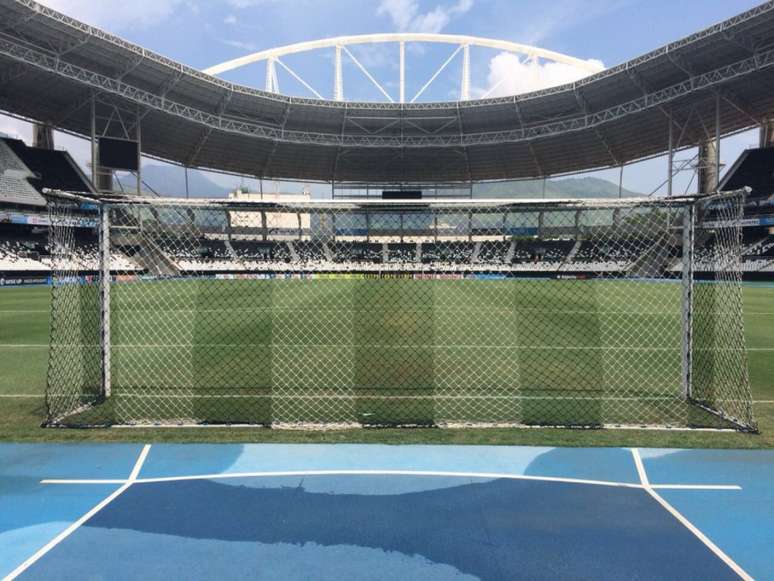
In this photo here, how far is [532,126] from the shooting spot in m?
47.8

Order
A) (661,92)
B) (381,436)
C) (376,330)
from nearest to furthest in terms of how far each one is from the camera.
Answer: (381,436) < (376,330) < (661,92)

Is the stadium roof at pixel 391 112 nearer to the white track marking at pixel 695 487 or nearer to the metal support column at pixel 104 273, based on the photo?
the metal support column at pixel 104 273

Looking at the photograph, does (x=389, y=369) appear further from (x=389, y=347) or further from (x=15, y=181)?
(x=15, y=181)

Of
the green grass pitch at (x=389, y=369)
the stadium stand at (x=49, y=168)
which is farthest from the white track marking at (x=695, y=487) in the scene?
the stadium stand at (x=49, y=168)

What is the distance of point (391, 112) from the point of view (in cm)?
4762

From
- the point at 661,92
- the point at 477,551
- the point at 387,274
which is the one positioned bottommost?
the point at 477,551

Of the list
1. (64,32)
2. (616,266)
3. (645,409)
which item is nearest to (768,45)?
(616,266)

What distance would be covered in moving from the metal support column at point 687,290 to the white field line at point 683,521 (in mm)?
2162

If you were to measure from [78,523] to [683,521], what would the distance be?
14.8ft

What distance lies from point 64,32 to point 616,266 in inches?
1646

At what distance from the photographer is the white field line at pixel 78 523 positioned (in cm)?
322

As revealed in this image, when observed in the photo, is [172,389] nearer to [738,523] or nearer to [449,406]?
[449,406]

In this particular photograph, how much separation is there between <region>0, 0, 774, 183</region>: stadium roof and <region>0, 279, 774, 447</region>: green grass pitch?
77.7 feet

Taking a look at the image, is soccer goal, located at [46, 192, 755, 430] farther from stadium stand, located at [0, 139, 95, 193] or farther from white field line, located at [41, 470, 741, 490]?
stadium stand, located at [0, 139, 95, 193]
